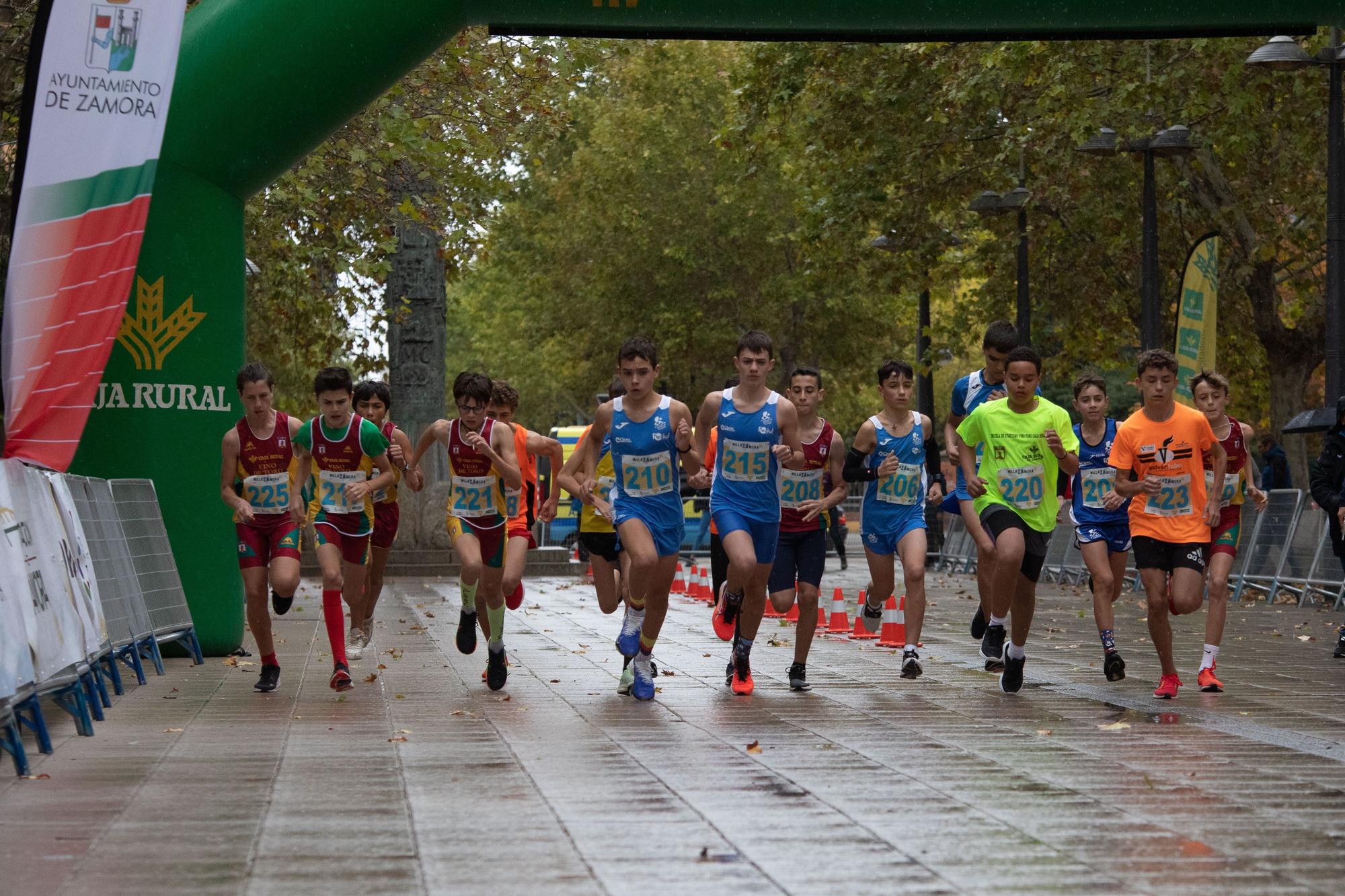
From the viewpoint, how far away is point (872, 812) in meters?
6.91

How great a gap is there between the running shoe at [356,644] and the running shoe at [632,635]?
3.25 metres

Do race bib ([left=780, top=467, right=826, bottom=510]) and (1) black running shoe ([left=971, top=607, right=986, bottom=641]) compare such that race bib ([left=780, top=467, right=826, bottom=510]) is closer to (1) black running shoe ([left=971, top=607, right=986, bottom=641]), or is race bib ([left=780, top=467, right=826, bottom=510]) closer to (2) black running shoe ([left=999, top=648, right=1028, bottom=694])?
(2) black running shoe ([left=999, top=648, right=1028, bottom=694])

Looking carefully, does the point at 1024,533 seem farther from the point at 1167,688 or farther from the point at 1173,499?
the point at 1167,688

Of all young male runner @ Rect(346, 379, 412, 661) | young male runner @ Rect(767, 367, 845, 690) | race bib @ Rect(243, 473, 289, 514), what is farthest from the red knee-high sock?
young male runner @ Rect(767, 367, 845, 690)

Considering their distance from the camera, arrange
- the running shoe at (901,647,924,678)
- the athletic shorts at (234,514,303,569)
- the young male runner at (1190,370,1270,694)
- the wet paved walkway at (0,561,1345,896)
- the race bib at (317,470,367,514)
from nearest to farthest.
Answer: the wet paved walkway at (0,561,1345,896) → the young male runner at (1190,370,1270,694) → the athletic shorts at (234,514,303,569) → the race bib at (317,470,367,514) → the running shoe at (901,647,924,678)

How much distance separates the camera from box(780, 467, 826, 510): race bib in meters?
11.7

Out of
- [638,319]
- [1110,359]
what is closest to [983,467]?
[1110,359]

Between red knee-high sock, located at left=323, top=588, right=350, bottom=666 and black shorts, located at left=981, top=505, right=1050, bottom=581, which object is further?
red knee-high sock, located at left=323, top=588, right=350, bottom=666

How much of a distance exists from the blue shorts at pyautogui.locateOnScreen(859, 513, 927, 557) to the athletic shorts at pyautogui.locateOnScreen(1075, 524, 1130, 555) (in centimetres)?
114

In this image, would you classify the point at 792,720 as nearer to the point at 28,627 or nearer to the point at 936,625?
the point at 28,627

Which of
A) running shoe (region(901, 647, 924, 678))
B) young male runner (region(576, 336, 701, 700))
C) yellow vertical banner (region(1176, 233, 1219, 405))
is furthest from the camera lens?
yellow vertical banner (region(1176, 233, 1219, 405))

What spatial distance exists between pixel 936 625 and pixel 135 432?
7483mm

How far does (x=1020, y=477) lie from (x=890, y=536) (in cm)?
165

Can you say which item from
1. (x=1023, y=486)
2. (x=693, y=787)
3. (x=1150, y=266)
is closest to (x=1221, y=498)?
(x=1023, y=486)
